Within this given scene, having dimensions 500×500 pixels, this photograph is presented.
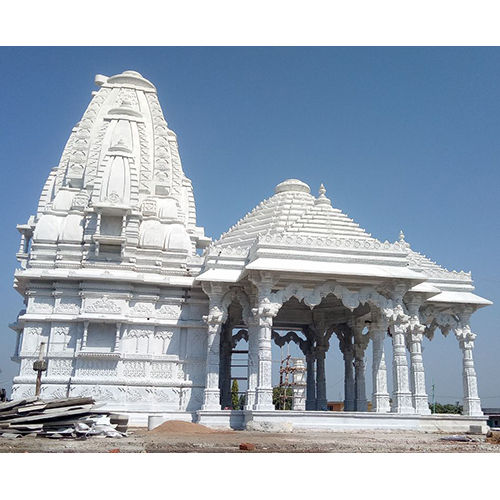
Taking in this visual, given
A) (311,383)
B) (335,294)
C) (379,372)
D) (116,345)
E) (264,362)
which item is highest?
(335,294)

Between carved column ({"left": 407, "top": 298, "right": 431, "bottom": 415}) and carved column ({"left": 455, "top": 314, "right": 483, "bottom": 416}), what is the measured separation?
5.75 feet

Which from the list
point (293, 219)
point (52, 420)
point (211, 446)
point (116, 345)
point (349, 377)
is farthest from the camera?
point (349, 377)

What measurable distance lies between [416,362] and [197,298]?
8.16 metres

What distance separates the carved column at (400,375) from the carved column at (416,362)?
1247 mm

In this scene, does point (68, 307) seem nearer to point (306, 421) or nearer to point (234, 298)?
point (234, 298)

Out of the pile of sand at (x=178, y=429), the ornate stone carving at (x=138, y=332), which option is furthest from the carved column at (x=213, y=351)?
the ornate stone carving at (x=138, y=332)

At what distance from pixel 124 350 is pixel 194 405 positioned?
3137 mm

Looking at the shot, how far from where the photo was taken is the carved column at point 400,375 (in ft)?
58.3

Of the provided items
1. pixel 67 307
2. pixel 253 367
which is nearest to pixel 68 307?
pixel 67 307

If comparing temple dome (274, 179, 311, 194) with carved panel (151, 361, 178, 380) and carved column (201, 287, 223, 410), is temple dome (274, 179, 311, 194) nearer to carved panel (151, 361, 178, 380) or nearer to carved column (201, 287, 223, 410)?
carved column (201, 287, 223, 410)

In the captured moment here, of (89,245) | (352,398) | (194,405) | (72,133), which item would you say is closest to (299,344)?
(352,398)

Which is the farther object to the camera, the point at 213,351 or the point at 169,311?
the point at 169,311

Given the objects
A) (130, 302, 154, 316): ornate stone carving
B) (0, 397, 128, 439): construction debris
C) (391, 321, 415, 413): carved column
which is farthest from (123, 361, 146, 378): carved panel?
(391, 321, 415, 413): carved column

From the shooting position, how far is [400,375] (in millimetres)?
18000
